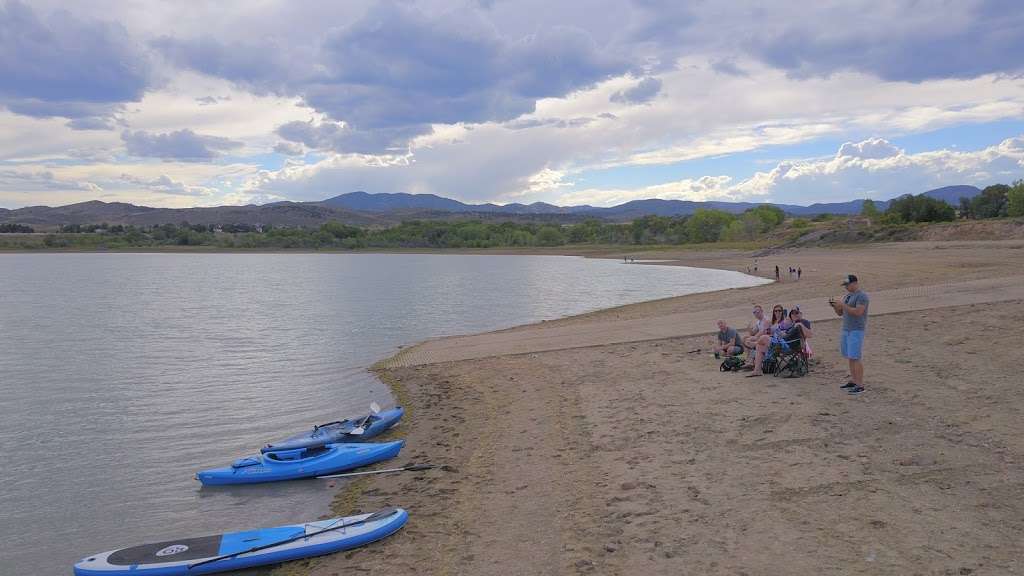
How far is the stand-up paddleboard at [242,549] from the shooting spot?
8.14 meters

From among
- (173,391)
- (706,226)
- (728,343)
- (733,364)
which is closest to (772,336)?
(733,364)

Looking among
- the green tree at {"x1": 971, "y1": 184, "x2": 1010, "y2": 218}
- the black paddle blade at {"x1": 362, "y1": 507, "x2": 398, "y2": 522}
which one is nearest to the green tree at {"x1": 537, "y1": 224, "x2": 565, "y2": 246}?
the green tree at {"x1": 971, "y1": 184, "x2": 1010, "y2": 218}

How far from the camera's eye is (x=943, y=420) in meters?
9.66

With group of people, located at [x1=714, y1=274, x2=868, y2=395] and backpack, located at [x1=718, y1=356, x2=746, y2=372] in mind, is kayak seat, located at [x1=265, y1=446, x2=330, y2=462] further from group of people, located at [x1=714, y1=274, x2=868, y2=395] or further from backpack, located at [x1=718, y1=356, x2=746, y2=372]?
group of people, located at [x1=714, y1=274, x2=868, y2=395]

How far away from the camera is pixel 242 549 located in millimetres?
8320

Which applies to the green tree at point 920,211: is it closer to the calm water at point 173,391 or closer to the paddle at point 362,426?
the calm water at point 173,391

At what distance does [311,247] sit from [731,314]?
14457cm

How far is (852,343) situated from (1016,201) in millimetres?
81152

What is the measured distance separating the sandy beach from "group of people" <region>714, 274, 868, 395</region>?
45 cm

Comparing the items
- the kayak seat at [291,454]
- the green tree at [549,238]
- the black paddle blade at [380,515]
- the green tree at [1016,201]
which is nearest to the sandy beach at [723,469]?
the black paddle blade at [380,515]

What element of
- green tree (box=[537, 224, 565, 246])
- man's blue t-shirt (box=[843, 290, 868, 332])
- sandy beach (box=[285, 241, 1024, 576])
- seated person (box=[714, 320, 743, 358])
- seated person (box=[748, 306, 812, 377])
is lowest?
sandy beach (box=[285, 241, 1024, 576])

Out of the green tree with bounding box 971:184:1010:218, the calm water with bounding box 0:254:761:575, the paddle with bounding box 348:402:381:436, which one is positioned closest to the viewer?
the calm water with bounding box 0:254:761:575

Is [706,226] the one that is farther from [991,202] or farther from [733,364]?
[733,364]

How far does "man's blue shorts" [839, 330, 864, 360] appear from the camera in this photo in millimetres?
11367
